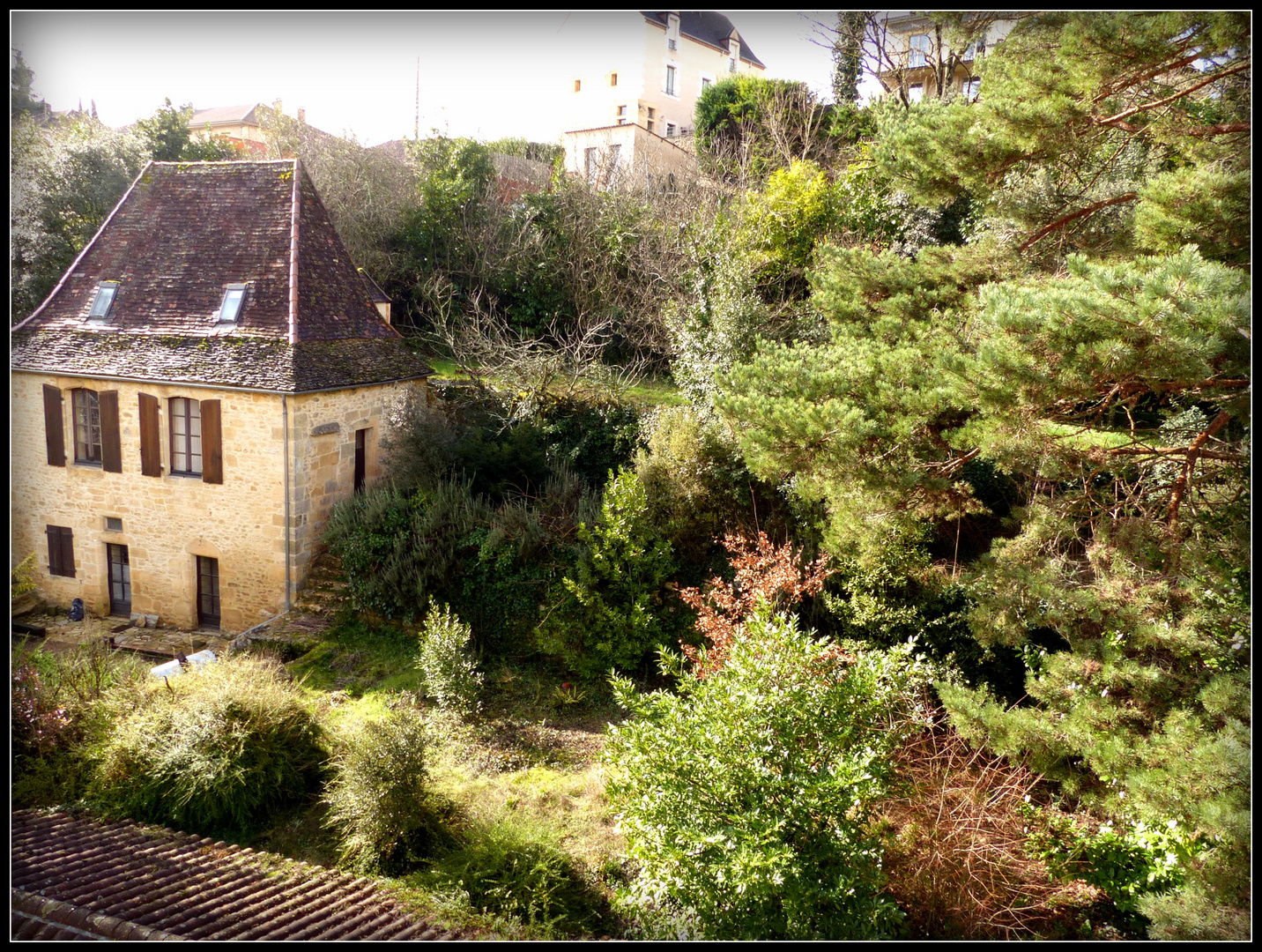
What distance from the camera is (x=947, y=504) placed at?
7973 millimetres

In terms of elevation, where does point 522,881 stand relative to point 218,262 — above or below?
below

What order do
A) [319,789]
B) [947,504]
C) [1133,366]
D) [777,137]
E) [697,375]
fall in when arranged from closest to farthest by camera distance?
[1133,366] → [947,504] → [319,789] → [697,375] → [777,137]

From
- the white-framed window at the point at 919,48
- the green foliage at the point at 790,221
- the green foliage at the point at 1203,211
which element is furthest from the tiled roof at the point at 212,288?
the green foliage at the point at 1203,211

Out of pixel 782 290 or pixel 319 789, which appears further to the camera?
pixel 782 290

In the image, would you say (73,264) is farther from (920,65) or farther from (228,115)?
(920,65)

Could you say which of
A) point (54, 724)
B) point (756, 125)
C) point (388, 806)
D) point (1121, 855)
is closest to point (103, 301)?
point (54, 724)

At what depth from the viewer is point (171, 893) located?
5.74 metres

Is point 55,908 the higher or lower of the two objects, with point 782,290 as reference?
lower

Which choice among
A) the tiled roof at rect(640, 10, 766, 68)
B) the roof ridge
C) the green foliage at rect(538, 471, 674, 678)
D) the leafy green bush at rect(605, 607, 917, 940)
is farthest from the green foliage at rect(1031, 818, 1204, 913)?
the roof ridge

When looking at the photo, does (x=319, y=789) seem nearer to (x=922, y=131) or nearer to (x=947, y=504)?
(x=947, y=504)

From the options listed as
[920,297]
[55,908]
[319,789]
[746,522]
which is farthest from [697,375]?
[55,908]

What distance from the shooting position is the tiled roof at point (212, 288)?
1279 centimetres

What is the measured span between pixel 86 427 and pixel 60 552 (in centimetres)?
241

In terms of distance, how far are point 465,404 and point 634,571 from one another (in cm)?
582
